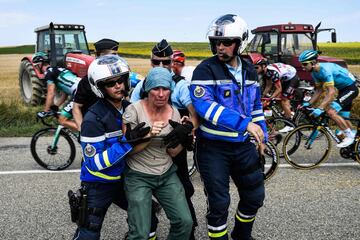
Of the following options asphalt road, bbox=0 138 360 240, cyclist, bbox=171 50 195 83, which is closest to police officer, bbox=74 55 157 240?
asphalt road, bbox=0 138 360 240

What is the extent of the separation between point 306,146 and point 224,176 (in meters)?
4.09

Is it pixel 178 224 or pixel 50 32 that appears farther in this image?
pixel 50 32

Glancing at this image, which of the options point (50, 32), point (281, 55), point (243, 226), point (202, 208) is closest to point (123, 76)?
point (243, 226)

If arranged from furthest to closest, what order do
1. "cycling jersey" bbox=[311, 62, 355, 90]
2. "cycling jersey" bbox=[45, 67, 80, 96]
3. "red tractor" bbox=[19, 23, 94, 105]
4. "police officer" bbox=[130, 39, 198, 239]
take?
1. "red tractor" bbox=[19, 23, 94, 105]
2. "cycling jersey" bbox=[311, 62, 355, 90]
3. "cycling jersey" bbox=[45, 67, 80, 96]
4. "police officer" bbox=[130, 39, 198, 239]

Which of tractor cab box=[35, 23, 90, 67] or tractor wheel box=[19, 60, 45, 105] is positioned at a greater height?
tractor cab box=[35, 23, 90, 67]

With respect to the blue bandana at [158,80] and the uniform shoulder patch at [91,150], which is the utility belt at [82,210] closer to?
the uniform shoulder patch at [91,150]

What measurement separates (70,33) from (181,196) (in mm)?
11755

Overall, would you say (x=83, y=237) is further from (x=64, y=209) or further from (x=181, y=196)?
(x=64, y=209)

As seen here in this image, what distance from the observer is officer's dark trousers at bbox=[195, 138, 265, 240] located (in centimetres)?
329

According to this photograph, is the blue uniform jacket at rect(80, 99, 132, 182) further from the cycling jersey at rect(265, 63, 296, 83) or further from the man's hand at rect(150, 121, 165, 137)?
the cycling jersey at rect(265, 63, 296, 83)

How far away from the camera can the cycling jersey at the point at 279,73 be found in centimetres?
957

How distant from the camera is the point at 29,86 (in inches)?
591

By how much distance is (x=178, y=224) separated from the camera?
3029mm

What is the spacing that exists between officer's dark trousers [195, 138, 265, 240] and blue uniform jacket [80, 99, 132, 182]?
Answer: 759 millimetres
